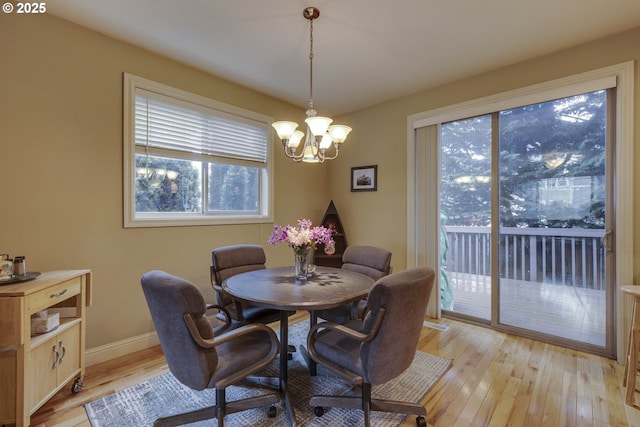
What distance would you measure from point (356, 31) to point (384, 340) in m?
2.30

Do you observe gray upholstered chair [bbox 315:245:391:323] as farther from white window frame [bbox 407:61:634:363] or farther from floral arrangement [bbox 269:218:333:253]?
white window frame [bbox 407:61:634:363]

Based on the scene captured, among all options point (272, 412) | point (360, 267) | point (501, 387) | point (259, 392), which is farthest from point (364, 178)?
point (272, 412)

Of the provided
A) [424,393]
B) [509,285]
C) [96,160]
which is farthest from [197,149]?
[509,285]

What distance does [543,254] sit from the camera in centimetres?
278

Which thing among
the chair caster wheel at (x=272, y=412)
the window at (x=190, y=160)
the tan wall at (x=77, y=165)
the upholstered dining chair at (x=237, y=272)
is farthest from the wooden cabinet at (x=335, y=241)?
the chair caster wheel at (x=272, y=412)

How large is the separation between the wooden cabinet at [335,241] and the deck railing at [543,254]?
4.96ft

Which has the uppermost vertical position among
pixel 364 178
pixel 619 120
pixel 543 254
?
pixel 619 120

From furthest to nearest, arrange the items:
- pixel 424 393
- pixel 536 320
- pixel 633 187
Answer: pixel 536 320
pixel 633 187
pixel 424 393

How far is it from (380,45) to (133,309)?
3.24m

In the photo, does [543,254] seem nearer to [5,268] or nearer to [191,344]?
[191,344]

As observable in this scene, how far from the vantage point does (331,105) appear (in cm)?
384

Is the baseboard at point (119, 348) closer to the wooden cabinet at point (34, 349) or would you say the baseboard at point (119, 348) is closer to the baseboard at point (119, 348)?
the baseboard at point (119, 348)

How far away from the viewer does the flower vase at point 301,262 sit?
2094mm

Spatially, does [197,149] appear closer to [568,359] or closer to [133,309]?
[133,309]
